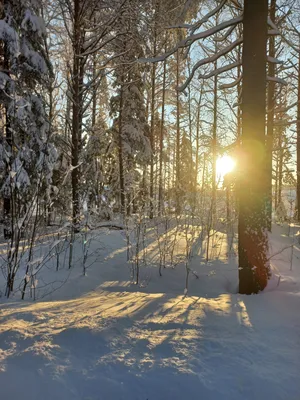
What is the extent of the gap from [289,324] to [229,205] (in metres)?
8.68

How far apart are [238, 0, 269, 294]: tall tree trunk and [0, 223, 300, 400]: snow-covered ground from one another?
44 centimetres

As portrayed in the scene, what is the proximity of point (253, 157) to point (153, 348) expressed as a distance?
274cm

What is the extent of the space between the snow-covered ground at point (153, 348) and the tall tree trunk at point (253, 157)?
44 cm

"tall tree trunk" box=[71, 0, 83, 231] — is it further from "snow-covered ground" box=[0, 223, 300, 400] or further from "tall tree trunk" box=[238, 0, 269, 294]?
"snow-covered ground" box=[0, 223, 300, 400]

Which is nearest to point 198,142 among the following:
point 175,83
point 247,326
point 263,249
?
point 175,83

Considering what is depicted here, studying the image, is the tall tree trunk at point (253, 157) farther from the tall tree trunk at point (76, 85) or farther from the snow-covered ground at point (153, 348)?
the tall tree trunk at point (76, 85)

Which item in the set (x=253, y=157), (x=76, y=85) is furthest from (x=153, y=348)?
(x=76, y=85)

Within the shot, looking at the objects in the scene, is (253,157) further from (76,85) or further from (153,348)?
(76,85)

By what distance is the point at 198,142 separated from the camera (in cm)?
2359

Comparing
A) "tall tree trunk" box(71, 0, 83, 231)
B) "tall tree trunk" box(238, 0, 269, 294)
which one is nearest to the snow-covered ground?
"tall tree trunk" box(238, 0, 269, 294)

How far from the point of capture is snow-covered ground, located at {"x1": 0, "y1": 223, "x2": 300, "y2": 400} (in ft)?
5.77

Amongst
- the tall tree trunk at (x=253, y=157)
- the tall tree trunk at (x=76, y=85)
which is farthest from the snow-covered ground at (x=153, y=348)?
the tall tree trunk at (x=76, y=85)

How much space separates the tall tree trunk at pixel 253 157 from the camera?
3891 millimetres

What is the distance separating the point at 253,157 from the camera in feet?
12.8
